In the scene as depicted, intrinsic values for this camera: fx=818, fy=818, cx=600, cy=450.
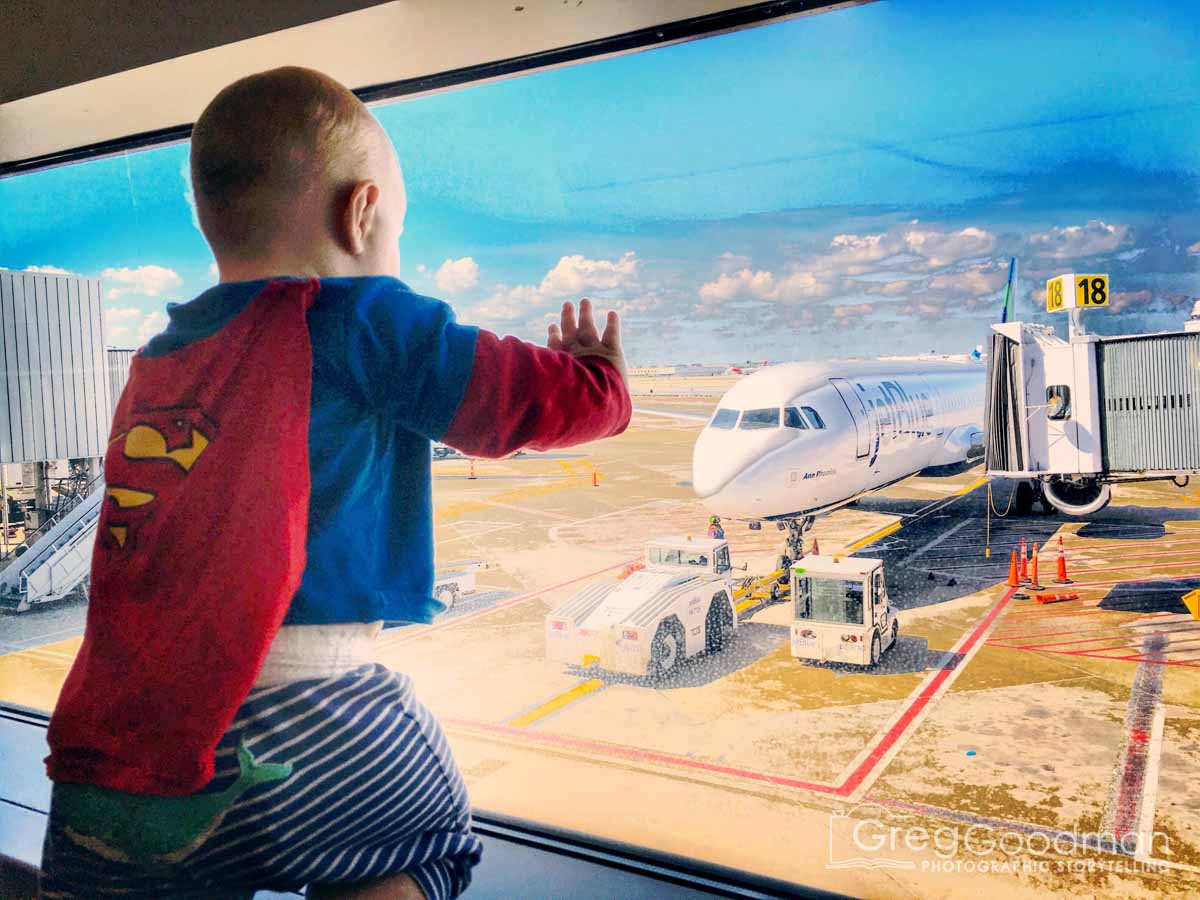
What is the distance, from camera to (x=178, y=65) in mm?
1720

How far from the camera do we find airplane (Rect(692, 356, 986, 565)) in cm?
190

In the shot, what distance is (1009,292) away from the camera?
1560mm

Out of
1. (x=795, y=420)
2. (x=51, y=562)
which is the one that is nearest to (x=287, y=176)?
(x=51, y=562)

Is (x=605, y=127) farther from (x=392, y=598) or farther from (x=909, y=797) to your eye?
(x=909, y=797)

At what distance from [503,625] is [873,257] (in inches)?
46.6

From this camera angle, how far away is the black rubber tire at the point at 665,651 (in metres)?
1.94

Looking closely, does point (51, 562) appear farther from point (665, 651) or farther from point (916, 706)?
point (916, 706)

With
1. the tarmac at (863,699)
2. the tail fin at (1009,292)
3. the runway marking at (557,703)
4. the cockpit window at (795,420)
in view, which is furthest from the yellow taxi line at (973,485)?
the cockpit window at (795,420)

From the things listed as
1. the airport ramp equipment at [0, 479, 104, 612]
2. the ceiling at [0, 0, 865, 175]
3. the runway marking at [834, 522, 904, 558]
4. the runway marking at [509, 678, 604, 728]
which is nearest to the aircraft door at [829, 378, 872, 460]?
the runway marking at [834, 522, 904, 558]

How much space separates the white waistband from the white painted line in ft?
4.38

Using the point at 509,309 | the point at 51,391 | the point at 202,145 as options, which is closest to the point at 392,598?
the point at 202,145

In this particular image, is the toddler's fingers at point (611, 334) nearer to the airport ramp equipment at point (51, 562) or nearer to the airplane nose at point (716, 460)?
the airplane nose at point (716, 460)

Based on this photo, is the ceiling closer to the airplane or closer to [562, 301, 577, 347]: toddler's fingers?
the airplane

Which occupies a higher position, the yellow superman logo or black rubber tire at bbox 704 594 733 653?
the yellow superman logo
